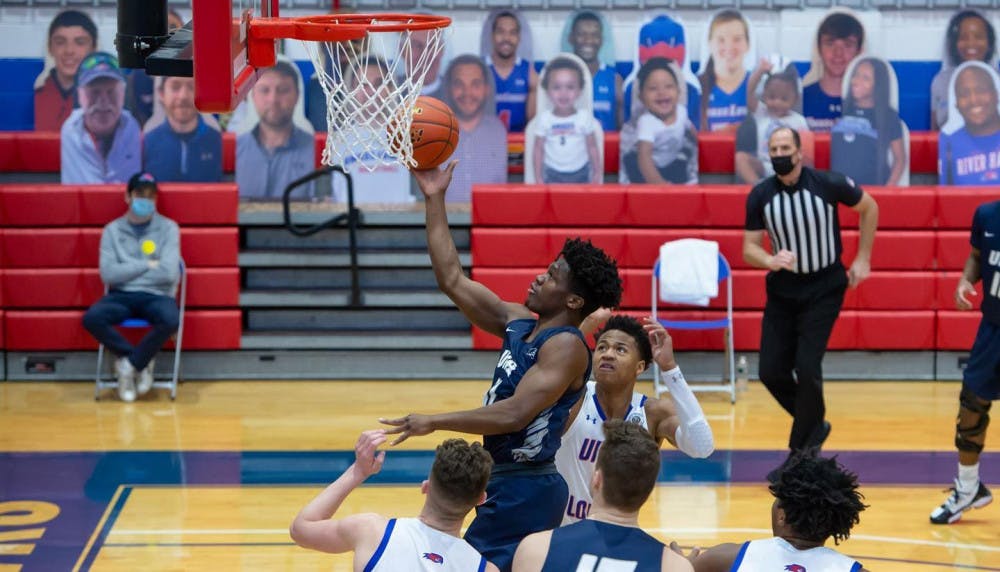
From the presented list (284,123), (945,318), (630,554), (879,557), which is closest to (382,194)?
(284,123)

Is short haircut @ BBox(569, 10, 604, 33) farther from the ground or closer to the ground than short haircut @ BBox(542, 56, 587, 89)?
farther from the ground

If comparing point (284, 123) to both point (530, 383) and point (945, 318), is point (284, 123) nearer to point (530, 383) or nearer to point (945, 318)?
point (945, 318)

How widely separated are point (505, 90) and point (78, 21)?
334 cm

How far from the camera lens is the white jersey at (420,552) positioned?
13.1 ft

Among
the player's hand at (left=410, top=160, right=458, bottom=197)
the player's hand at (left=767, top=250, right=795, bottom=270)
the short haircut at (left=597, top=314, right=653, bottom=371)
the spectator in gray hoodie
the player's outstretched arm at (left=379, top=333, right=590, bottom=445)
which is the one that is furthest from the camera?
the spectator in gray hoodie

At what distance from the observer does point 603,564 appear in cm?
371

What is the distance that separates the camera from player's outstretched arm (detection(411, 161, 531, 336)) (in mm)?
5078

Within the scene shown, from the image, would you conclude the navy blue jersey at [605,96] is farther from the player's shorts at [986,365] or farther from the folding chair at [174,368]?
the player's shorts at [986,365]

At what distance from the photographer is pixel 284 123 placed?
10680 millimetres

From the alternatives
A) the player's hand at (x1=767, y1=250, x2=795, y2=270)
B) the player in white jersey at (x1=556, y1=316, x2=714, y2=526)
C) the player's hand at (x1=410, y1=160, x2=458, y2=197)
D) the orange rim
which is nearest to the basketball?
the player's hand at (x1=410, y1=160, x2=458, y2=197)

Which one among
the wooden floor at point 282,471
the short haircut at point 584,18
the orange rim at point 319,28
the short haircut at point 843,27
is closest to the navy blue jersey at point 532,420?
the orange rim at point 319,28

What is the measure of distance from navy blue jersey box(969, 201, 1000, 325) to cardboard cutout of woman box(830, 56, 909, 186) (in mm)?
3403

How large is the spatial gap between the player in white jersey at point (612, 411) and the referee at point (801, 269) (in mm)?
2283

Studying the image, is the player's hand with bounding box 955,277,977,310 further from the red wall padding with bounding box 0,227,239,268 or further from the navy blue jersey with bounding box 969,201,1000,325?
the red wall padding with bounding box 0,227,239,268
